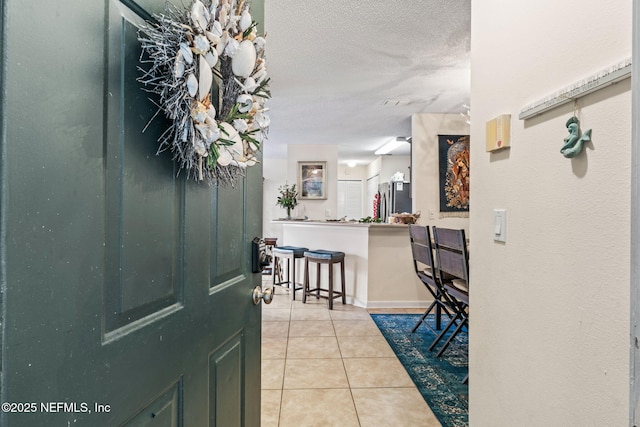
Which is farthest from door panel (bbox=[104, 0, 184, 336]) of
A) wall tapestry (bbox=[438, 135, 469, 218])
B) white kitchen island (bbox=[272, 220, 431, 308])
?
wall tapestry (bbox=[438, 135, 469, 218])

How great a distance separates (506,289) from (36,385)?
1.27 meters

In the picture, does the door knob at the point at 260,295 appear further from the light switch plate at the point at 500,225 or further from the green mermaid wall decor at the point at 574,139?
the green mermaid wall decor at the point at 574,139

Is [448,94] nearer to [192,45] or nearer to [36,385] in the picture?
[192,45]

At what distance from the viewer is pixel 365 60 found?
9.23 feet

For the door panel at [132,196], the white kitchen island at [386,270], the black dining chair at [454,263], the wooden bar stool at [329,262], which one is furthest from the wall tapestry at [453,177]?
the door panel at [132,196]

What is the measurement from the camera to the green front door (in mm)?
389

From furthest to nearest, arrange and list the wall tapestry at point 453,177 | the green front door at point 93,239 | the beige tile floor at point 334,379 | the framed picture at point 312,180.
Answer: the framed picture at point 312,180 → the wall tapestry at point 453,177 → the beige tile floor at point 334,379 → the green front door at point 93,239

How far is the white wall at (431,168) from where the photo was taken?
4203mm

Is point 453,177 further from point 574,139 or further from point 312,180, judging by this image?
point 574,139

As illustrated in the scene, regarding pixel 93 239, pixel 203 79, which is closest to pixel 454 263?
pixel 203 79

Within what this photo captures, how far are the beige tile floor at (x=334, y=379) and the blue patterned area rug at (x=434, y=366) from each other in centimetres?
7

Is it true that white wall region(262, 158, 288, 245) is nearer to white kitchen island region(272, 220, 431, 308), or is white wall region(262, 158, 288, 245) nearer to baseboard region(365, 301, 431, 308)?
A: white kitchen island region(272, 220, 431, 308)

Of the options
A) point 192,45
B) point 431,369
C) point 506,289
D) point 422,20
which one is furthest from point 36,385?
point 422,20

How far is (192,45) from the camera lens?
24.3 inches
